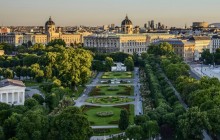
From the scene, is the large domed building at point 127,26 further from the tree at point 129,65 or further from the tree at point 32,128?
the tree at point 32,128

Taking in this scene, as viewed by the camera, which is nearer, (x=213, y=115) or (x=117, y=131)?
(x=213, y=115)

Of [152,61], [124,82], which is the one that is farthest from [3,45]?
[124,82]

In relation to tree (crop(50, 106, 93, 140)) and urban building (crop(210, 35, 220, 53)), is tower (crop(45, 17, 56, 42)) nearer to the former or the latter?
urban building (crop(210, 35, 220, 53))

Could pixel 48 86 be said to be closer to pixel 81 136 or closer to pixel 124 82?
pixel 124 82

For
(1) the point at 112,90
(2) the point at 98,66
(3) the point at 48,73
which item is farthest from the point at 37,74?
(2) the point at 98,66

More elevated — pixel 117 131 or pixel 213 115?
pixel 213 115

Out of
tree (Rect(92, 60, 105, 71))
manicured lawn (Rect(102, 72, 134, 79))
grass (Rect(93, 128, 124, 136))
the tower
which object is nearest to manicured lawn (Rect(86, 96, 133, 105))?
grass (Rect(93, 128, 124, 136))
